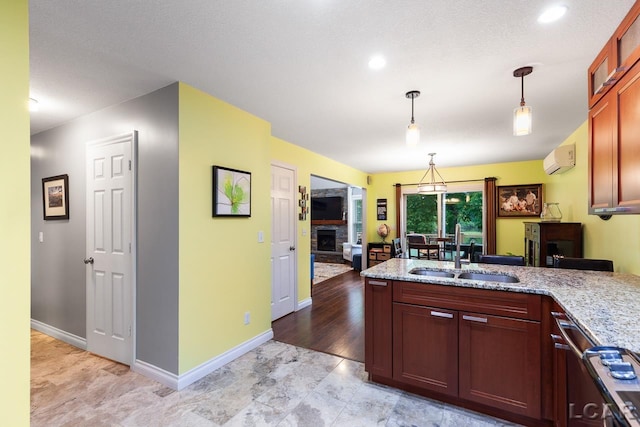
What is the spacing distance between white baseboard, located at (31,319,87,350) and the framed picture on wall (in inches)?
50.0

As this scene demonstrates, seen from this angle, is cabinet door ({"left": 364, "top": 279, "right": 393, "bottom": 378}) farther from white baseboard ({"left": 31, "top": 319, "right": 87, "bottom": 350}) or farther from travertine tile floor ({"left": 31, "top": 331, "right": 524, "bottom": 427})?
white baseboard ({"left": 31, "top": 319, "right": 87, "bottom": 350})

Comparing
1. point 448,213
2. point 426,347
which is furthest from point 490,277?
point 448,213

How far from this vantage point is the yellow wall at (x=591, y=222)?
2.44m

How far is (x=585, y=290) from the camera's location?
1.77 meters

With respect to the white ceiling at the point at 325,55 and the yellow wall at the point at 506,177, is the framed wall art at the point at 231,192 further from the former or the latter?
the yellow wall at the point at 506,177

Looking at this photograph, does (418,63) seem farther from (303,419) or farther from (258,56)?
(303,419)

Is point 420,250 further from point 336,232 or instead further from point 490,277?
point 490,277

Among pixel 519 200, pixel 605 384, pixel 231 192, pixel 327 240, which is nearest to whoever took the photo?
pixel 605 384

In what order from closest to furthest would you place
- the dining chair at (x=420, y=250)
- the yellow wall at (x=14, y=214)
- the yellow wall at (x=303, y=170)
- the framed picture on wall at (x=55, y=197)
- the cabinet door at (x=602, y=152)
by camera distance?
the yellow wall at (x=14, y=214)
the cabinet door at (x=602, y=152)
the framed picture on wall at (x=55, y=197)
the yellow wall at (x=303, y=170)
the dining chair at (x=420, y=250)

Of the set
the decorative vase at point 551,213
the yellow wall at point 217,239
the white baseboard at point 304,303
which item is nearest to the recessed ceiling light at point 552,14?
the yellow wall at point 217,239

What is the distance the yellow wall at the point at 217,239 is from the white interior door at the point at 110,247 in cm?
61

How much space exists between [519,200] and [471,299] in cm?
466

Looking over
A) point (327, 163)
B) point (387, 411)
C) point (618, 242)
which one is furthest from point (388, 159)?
point (387, 411)

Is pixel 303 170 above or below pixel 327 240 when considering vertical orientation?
above
